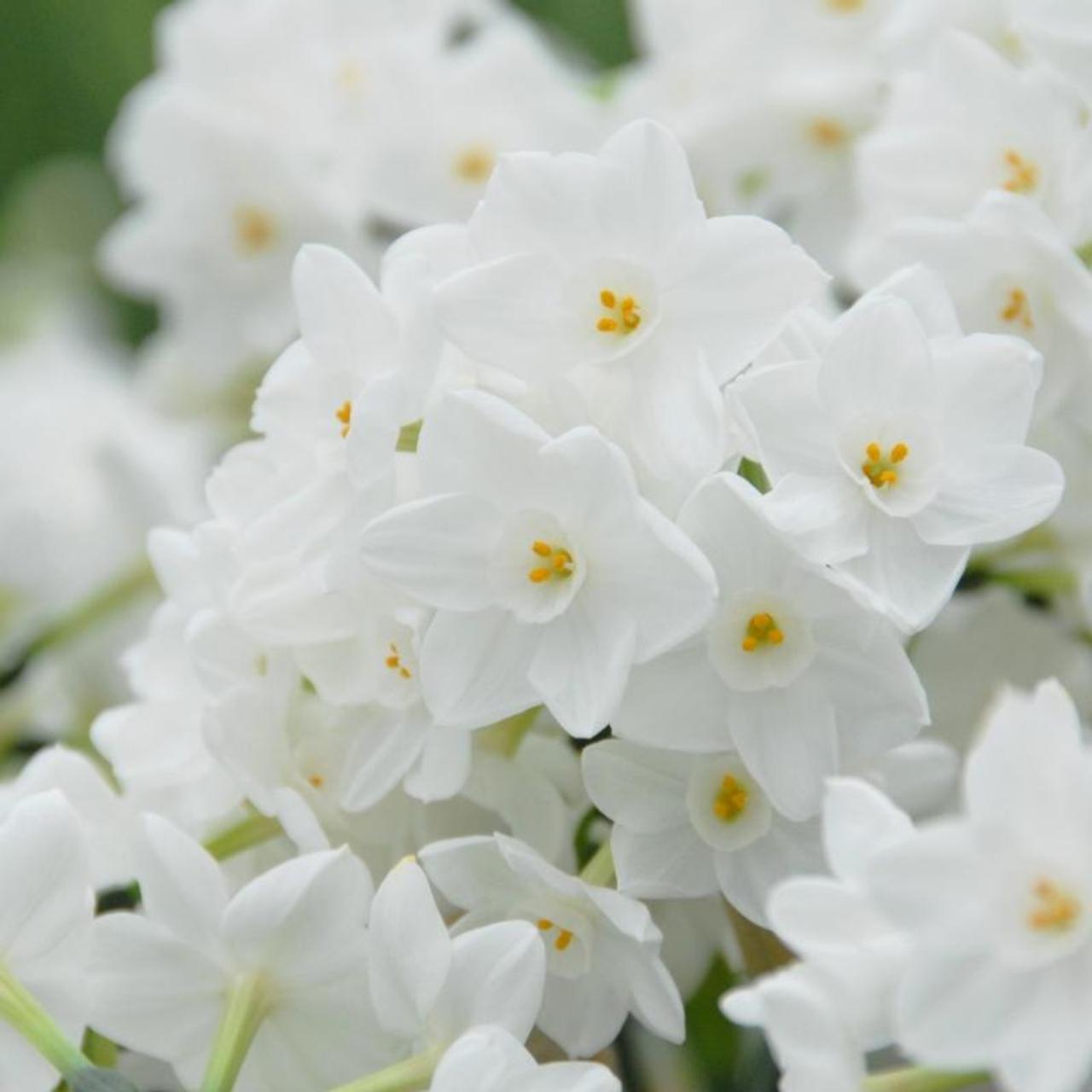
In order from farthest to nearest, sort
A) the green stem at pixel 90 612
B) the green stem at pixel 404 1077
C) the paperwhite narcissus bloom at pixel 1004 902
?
the green stem at pixel 90 612 < the green stem at pixel 404 1077 < the paperwhite narcissus bloom at pixel 1004 902

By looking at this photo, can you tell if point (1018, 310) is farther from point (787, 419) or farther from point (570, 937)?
point (570, 937)

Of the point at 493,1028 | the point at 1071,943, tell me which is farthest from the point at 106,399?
the point at 1071,943

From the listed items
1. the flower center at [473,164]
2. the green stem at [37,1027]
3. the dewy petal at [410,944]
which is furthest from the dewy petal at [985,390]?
the flower center at [473,164]

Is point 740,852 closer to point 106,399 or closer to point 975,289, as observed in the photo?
point 975,289

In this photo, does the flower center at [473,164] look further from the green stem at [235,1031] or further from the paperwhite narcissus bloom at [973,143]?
the green stem at [235,1031]

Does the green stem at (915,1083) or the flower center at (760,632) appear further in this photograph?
the flower center at (760,632)

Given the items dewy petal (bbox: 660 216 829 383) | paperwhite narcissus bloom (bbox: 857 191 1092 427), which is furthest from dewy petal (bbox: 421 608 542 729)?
paperwhite narcissus bloom (bbox: 857 191 1092 427)

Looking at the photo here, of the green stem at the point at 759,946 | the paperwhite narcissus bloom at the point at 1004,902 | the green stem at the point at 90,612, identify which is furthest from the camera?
the green stem at the point at 90,612
